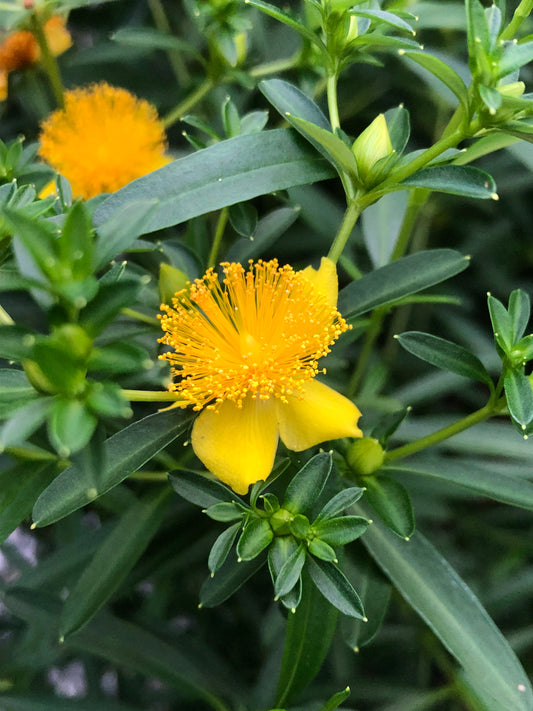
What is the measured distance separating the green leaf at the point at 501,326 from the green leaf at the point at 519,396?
3 centimetres

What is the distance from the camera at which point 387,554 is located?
73 cm

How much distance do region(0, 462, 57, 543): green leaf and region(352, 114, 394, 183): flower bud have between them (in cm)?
41

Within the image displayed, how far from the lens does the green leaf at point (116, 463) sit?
58 cm

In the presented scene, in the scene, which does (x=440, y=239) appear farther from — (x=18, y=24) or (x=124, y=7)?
(x=18, y=24)

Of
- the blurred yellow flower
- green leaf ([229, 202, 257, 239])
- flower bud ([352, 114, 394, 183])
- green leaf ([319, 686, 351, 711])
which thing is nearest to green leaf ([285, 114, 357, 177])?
flower bud ([352, 114, 394, 183])

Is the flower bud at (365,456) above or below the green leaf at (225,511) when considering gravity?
below

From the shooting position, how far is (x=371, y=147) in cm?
63

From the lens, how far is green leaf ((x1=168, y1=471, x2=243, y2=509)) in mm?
624

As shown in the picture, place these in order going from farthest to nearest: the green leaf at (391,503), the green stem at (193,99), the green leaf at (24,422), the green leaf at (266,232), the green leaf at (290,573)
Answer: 1. the green stem at (193,99)
2. the green leaf at (266,232)
3. the green leaf at (391,503)
4. the green leaf at (290,573)
5. the green leaf at (24,422)

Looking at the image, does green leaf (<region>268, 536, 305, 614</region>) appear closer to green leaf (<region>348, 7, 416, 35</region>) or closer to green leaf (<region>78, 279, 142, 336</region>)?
green leaf (<region>78, 279, 142, 336</region>)

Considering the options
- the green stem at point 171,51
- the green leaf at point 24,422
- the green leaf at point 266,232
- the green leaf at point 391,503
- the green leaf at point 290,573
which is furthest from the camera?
the green stem at point 171,51

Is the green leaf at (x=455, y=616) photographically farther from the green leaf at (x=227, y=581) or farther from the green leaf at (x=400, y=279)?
the green leaf at (x=400, y=279)

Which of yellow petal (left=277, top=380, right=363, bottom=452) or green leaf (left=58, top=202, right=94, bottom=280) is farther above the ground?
green leaf (left=58, top=202, right=94, bottom=280)

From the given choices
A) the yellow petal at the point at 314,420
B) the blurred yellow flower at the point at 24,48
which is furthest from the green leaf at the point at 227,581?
the blurred yellow flower at the point at 24,48
